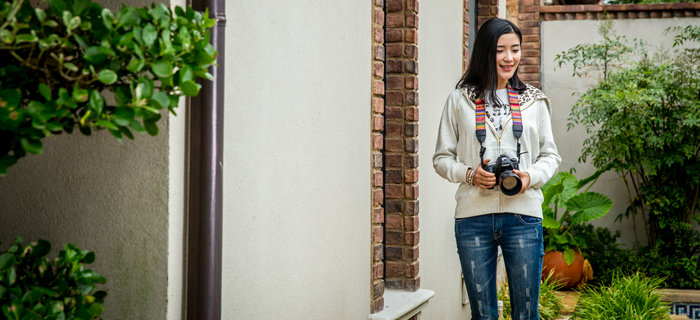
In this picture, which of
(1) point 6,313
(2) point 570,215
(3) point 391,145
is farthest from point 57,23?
(2) point 570,215

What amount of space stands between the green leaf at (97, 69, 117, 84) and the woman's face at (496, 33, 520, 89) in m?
1.86

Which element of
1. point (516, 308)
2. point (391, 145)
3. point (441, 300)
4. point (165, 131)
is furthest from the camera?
point (441, 300)

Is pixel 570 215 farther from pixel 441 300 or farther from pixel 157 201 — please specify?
pixel 157 201

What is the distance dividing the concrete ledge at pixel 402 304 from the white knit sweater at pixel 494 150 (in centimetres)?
69

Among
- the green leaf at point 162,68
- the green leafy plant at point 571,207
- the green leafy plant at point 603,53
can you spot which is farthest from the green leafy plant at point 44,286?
the green leafy plant at point 603,53

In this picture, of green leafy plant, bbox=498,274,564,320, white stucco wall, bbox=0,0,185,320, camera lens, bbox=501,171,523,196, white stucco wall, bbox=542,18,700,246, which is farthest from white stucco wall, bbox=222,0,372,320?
white stucco wall, bbox=542,18,700,246

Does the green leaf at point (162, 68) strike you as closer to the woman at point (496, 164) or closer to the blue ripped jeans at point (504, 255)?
the woman at point (496, 164)

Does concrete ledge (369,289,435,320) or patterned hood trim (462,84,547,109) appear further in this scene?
concrete ledge (369,289,435,320)

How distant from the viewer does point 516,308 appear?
→ 2.82 meters

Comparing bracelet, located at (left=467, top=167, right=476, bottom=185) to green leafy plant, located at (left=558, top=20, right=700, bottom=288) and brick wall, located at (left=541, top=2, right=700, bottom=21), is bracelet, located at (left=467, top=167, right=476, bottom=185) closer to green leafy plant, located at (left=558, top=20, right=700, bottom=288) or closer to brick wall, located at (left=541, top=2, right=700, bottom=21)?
green leafy plant, located at (left=558, top=20, right=700, bottom=288)

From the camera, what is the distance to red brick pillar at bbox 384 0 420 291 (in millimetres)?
3670

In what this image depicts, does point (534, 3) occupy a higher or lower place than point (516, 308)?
higher

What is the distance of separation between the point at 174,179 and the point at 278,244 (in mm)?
594

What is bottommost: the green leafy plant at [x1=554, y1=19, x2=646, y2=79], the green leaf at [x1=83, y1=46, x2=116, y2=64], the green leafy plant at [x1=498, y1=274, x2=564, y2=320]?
the green leafy plant at [x1=498, y1=274, x2=564, y2=320]
